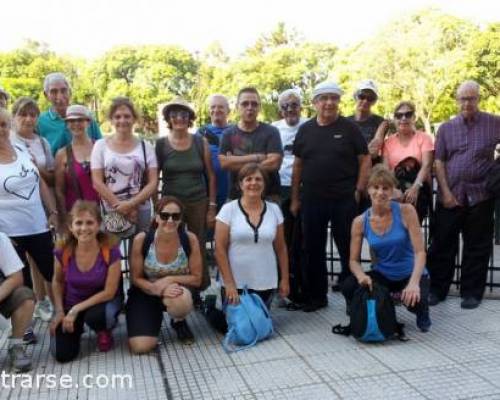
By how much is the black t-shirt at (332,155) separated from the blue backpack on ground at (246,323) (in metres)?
1.22

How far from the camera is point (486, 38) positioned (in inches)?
1228

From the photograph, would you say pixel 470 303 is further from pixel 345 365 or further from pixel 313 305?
pixel 345 365

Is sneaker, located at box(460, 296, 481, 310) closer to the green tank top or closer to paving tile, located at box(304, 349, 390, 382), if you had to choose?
paving tile, located at box(304, 349, 390, 382)

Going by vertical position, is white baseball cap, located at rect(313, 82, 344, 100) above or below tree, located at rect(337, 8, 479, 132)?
below

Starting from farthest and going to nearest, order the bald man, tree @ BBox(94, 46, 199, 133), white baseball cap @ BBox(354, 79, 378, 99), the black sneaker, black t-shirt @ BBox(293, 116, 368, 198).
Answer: tree @ BBox(94, 46, 199, 133) < white baseball cap @ BBox(354, 79, 378, 99) < the bald man < black t-shirt @ BBox(293, 116, 368, 198) < the black sneaker

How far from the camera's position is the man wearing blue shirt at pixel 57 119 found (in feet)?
17.3

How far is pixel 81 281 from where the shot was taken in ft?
14.0

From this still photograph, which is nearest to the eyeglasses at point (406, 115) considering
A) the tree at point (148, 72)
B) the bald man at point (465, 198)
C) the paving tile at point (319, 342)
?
the bald man at point (465, 198)

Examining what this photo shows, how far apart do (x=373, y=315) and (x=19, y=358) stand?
2.63 m

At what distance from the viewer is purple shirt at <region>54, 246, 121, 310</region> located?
426cm

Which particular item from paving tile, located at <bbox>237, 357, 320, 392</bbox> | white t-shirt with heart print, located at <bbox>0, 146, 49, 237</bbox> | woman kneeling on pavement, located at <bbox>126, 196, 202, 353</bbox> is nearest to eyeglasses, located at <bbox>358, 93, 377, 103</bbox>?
woman kneeling on pavement, located at <bbox>126, 196, 202, 353</bbox>

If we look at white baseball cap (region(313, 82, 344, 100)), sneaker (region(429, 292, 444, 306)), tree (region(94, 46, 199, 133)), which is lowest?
sneaker (region(429, 292, 444, 306))

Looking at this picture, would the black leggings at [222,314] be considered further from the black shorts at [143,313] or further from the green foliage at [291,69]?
the green foliage at [291,69]

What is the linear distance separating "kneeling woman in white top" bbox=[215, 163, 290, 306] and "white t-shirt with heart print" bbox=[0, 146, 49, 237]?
1.49 metres
